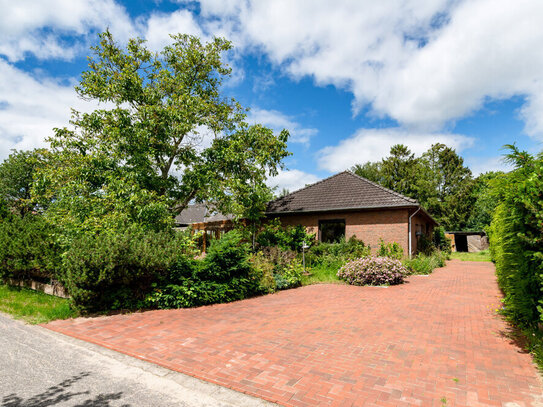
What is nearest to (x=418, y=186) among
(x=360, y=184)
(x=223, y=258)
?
(x=360, y=184)

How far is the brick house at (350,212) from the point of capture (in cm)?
1484

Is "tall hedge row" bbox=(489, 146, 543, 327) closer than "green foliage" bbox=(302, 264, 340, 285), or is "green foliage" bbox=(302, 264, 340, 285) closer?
"tall hedge row" bbox=(489, 146, 543, 327)

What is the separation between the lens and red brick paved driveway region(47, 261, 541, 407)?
3.53 meters

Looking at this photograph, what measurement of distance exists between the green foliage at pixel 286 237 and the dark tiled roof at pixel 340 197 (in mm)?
1416

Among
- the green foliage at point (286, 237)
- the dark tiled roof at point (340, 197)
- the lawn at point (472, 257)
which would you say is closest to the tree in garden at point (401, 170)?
the lawn at point (472, 257)

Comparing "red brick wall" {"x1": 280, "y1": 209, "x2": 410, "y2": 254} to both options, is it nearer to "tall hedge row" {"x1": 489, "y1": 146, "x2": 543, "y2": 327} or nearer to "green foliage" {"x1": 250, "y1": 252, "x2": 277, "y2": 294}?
"green foliage" {"x1": 250, "y1": 252, "x2": 277, "y2": 294}

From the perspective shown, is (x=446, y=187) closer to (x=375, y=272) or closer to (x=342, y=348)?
(x=375, y=272)

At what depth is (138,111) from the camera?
13016mm

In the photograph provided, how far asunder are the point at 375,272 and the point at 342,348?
650 centimetres

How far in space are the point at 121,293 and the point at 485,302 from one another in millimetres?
9748

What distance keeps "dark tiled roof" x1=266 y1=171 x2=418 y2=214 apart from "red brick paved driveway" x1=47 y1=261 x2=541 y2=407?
7.64 metres

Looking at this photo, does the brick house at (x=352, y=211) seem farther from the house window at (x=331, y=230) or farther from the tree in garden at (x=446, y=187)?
the tree in garden at (x=446, y=187)

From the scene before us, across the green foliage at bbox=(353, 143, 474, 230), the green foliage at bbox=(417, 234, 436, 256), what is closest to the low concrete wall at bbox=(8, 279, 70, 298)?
the green foliage at bbox=(417, 234, 436, 256)

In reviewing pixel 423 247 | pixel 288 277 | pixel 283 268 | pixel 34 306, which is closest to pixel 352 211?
pixel 283 268
